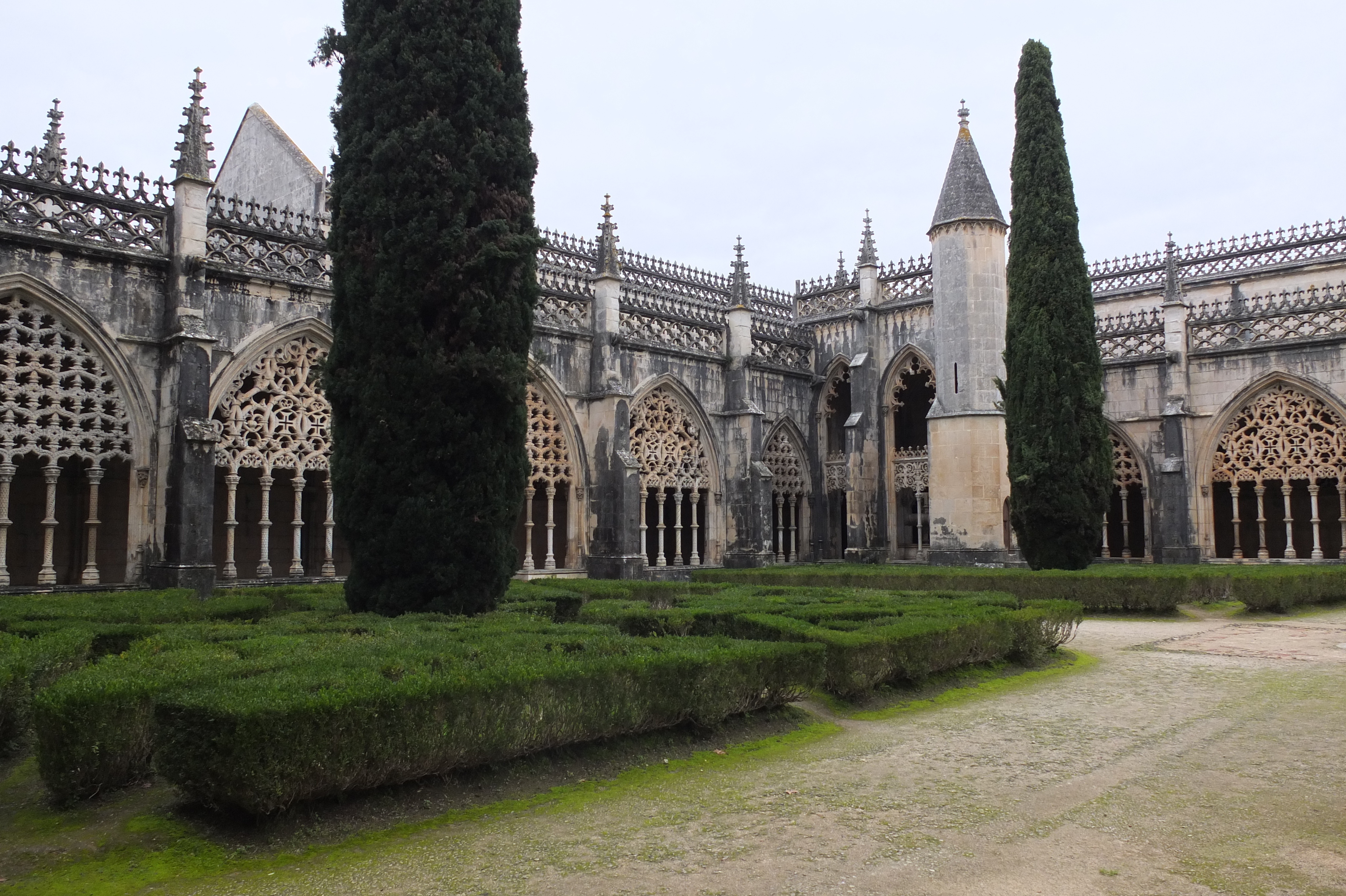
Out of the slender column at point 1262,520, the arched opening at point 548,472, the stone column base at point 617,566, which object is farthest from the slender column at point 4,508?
the slender column at point 1262,520

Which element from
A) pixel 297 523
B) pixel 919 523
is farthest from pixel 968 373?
pixel 297 523

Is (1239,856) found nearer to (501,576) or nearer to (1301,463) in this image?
(501,576)

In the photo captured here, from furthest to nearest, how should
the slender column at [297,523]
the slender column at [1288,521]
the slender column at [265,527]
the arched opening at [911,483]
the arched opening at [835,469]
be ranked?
the arched opening at [835,469], the arched opening at [911,483], the slender column at [1288,521], the slender column at [297,523], the slender column at [265,527]

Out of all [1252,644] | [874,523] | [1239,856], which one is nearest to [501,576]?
[1239,856]

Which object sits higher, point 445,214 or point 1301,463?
point 445,214

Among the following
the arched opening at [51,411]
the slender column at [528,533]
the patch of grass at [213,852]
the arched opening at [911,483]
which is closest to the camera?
the patch of grass at [213,852]

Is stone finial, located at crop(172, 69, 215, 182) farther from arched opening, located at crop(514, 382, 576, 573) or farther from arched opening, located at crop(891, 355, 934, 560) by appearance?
arched opening, located at crop(891, 355, 934, 560)

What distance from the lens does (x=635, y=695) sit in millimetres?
5820

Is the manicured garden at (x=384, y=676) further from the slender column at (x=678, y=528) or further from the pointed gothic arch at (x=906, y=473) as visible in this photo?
the pointed gothic arch at (x=906, y=473)

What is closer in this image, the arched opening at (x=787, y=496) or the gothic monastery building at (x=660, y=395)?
the gothic monastery building at (x=660, y=395)

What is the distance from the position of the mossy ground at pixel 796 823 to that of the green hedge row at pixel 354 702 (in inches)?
8.1

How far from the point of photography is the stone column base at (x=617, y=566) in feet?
61.0

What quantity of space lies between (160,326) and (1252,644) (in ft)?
48.5

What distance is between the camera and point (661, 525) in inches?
813
